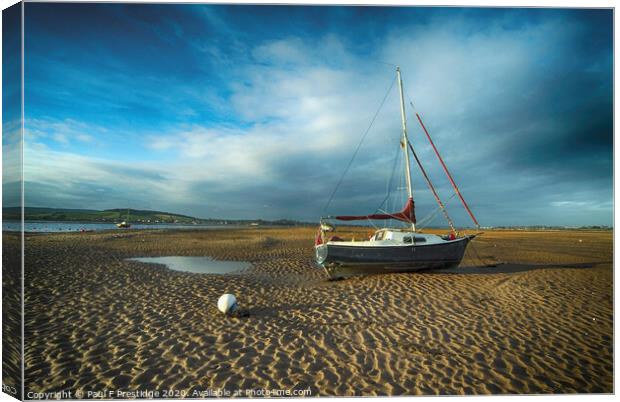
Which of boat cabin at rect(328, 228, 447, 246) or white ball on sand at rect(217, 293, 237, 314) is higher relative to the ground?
boat cabin at rect(328, 228, 447, 246)

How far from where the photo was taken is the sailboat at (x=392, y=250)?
12.4 meters

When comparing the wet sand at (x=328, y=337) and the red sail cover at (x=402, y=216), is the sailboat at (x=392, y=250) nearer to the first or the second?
the red sail cover at (x=402, y=216)

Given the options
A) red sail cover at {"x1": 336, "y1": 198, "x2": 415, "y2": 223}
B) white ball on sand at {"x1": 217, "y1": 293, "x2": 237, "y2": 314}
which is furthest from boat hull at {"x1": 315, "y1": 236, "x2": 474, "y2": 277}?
white ball on sand at {"x1": 217, "y1": 293, "x2": 237, "y2": 314}

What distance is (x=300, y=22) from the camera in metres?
5.14

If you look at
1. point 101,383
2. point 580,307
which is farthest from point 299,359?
point 580,307

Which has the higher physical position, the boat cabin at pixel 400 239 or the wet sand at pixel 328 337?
the boat cabin at pixel 400 239

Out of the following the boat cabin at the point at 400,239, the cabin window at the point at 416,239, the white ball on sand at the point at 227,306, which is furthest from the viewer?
the cabin window at the point at 416,239

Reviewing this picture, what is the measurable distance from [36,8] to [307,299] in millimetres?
9320

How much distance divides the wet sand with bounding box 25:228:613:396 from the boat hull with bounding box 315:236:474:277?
1.50 m

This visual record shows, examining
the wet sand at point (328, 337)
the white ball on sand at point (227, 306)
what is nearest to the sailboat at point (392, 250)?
the wet sand at point (328, 337)

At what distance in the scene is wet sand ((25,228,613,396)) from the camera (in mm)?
4461

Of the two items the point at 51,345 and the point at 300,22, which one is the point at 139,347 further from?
the point at 300,22

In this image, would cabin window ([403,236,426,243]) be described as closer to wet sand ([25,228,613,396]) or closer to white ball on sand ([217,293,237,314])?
wet sand ([25,228,613,396])

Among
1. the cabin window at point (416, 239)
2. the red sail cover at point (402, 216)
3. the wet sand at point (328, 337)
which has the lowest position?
the wet sand at point (328, 337)
